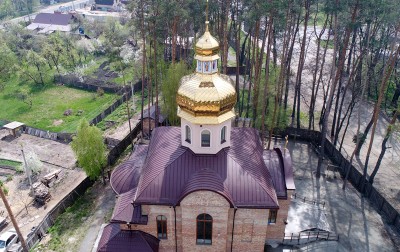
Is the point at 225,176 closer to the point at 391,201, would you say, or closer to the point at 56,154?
the point at 391,201

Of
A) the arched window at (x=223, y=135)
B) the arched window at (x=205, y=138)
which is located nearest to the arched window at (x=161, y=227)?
the arched window at (x=205, y=138)

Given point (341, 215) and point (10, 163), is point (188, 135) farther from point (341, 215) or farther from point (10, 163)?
point (10, 163)

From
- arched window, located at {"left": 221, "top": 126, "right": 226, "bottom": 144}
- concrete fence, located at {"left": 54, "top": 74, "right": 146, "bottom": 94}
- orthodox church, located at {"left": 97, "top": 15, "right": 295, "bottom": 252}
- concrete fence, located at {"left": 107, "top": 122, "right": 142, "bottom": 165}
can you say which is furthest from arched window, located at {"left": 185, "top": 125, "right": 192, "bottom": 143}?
concrete fence, located at {"left": 54, "top": 74, "right": 146, "bottom": 94}

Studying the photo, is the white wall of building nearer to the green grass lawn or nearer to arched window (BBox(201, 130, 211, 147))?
arched window (BBox(201, 130, 211, 147))

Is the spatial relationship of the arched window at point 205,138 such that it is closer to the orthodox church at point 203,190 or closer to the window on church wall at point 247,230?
the orthodox church at point 203,190

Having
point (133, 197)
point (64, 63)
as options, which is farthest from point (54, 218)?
point (64, 63)

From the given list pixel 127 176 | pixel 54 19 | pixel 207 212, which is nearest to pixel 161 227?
pixel 207 212
